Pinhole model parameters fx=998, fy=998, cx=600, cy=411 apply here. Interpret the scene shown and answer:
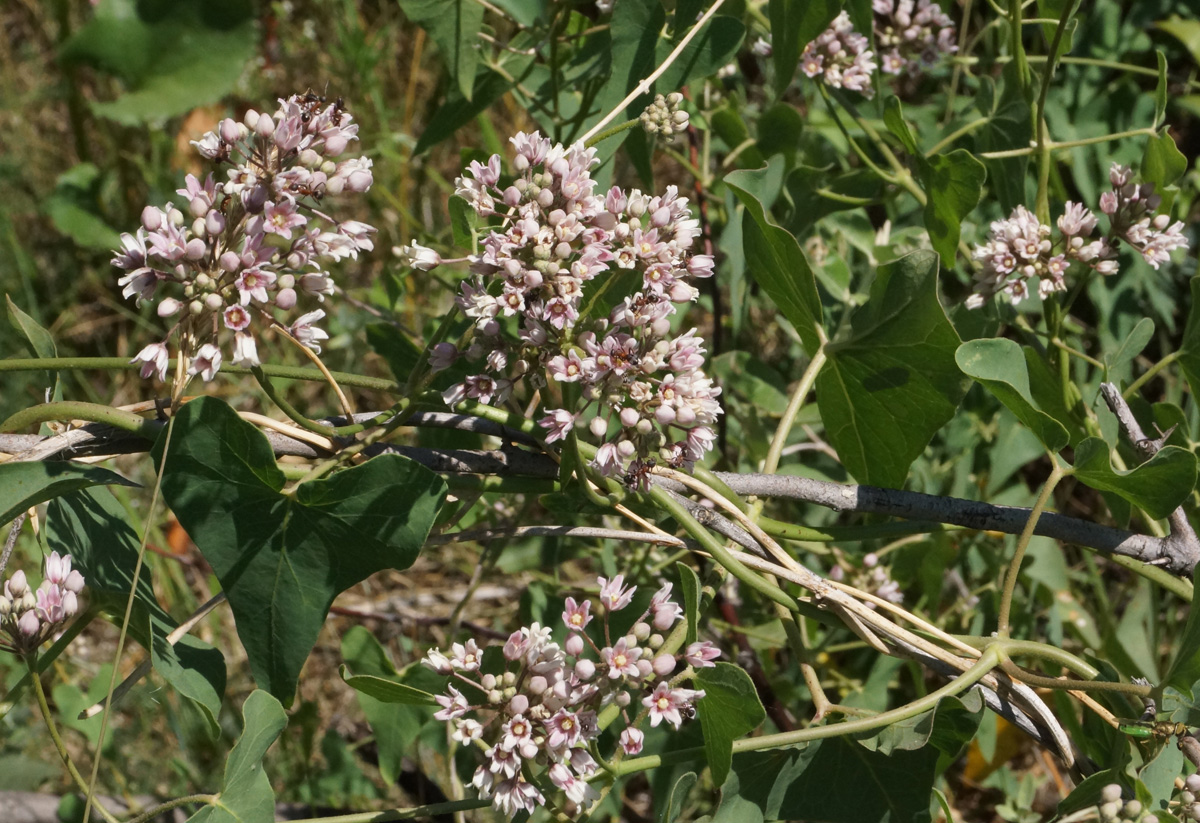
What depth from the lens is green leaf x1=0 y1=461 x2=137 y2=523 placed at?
128 centimetres

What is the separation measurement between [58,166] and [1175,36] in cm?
458

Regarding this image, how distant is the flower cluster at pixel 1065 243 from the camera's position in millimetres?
1938

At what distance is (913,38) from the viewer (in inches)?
105

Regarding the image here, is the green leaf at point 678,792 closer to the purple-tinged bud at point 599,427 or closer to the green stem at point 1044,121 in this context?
the purple-tinged bud at point 599,427

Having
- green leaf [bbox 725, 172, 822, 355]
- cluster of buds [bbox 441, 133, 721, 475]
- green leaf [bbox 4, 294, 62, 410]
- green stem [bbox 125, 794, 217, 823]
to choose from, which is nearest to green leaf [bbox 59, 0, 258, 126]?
green leaf [bbox 4, 294, 62, 410]

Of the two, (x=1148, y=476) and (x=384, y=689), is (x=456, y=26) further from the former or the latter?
(x=1148, y=476)

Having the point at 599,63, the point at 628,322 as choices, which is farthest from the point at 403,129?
the point at 628,322

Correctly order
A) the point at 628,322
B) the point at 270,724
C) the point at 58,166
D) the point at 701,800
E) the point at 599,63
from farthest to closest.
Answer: the point at 58,166 → the point at 701,800 → the point at 599,63 → the point at 270,724 → the point at 628,322

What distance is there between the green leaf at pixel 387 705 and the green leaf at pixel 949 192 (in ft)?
4.52

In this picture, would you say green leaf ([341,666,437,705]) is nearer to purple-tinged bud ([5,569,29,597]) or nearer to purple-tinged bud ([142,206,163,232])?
purple-tinged bud ([5,569,29,597])

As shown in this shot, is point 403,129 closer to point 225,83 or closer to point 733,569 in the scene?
point 225,83

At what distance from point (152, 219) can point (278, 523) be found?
48 centimetres

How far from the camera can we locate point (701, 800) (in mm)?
2857

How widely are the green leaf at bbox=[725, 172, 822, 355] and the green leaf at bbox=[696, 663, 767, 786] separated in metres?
0.65
